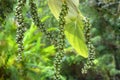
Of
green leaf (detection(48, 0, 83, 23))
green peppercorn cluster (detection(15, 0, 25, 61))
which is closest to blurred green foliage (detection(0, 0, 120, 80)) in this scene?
green leaf (detection(48, 0, 83, 23))

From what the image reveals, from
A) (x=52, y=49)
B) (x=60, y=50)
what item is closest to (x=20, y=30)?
(x=60, y=50)

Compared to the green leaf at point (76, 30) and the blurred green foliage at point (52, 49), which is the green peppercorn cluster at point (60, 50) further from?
the blurred green foliage at point (52, 49)

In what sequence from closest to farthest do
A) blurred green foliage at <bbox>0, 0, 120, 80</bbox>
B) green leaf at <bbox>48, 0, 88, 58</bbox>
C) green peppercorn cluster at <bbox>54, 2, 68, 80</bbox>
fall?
green peppercorn cluster at <bbox>54, 2, 68, 80</bbox>
green leaf at <bbox>48, 0, 88, 58</bbox>
blurred green foliage at <bbox>0, 0, 120, 80</bbox>

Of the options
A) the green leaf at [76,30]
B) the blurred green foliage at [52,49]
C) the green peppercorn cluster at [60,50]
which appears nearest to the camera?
the green peppercorn cluster at [60,50]

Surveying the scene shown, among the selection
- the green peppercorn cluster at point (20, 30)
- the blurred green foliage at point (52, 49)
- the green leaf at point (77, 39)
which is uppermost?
the green peppercorn cluster at point (20, 30)

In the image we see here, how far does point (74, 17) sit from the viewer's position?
1.88ft

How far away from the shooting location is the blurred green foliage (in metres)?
2.42

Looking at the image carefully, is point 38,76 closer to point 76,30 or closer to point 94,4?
point 94,4

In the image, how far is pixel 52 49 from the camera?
2.86m

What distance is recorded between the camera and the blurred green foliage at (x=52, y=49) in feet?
7.93

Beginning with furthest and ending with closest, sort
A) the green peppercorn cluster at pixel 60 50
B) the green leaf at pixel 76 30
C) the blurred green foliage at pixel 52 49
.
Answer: the blurred green foliage at pixel 52 49 → the green leaf at pixel 76 30 → the green peppercorn cluster at pixel 60 50

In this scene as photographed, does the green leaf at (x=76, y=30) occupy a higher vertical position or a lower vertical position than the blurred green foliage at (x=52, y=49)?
higher

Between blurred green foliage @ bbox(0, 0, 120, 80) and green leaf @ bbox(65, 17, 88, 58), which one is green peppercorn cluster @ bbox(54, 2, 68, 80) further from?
blurred green foliage @ bbox(0, 0, 120, 80)

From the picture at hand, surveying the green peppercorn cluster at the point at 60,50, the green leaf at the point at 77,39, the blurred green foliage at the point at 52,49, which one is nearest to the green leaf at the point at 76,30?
the green leaf at the point at 77,39
